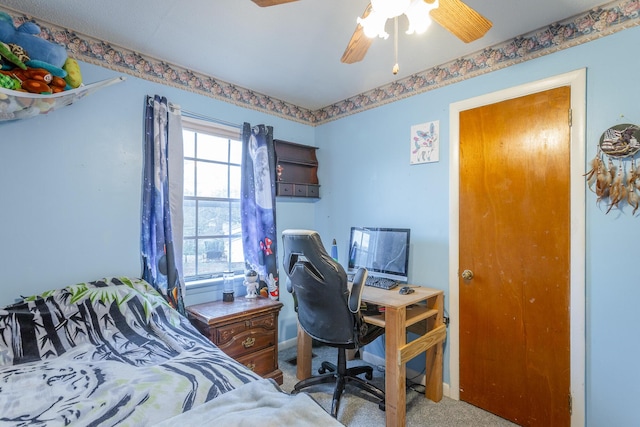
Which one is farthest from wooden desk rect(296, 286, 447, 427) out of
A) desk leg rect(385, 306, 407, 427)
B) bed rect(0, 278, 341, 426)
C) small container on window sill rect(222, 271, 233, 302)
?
bed rect(0, 278, 341, 426)

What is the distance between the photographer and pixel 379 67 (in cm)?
236

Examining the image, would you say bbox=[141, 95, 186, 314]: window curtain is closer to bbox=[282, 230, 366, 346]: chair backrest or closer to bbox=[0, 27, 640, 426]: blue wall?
bbox=[0, 27, 640, 426]: blue wall

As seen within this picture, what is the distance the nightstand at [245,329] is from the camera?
2125mm

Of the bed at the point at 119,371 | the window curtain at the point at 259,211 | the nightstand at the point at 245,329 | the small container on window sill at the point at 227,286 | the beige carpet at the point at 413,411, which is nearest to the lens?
the bed at the point at 119,371

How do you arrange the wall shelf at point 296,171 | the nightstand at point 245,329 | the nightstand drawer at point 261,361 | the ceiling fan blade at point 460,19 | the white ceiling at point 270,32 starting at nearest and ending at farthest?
the ceiling fan blade at point 460,19 < the white ceiling at point 270,32 < the nightstand at point 245,329 < the nightstand drawer at point 261,361 < the wall shelf at point 296,171

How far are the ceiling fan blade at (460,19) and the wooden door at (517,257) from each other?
2.62 feet

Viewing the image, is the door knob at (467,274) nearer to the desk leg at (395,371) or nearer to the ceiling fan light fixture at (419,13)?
the desk leg at (395,371)

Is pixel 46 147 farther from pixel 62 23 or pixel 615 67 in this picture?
pixel 615 67

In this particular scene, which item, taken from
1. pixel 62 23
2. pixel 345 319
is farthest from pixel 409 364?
pixel 62 23

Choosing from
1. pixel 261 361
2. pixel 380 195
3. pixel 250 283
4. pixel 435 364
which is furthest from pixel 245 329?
pixel 380 195

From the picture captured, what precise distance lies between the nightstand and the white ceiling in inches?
72.1

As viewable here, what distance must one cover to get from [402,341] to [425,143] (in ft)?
4.85

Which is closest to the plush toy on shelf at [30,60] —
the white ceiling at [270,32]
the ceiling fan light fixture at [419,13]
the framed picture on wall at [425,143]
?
the white ceiling at [270,32]

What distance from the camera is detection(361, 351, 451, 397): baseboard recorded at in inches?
89.7
